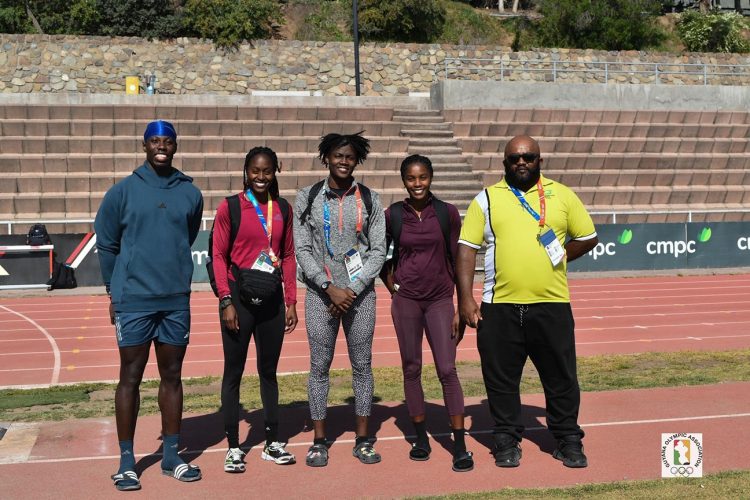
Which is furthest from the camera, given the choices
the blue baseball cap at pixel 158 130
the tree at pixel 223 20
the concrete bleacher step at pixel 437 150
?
the tree at pixel 223 20

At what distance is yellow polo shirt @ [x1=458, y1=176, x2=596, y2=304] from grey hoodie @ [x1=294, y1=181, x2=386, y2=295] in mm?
524

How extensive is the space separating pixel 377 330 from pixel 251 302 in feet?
26.3

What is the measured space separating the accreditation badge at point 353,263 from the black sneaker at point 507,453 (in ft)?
4.34

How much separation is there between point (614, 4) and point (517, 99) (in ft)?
40.2

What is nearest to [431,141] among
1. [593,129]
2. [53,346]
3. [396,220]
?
[593,129]

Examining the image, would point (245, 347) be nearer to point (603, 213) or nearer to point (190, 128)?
point (603, 213)

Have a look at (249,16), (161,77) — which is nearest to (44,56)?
(161,77)

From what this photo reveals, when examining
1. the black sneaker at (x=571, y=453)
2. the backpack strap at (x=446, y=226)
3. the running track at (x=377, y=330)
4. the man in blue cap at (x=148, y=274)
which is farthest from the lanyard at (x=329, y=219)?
the running track at (x=377, y=330)

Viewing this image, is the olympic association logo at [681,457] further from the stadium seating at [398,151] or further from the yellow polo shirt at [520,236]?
the stadium seating at [398,151]

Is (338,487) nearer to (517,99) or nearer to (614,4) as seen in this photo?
(517,99)

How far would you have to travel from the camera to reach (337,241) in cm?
660

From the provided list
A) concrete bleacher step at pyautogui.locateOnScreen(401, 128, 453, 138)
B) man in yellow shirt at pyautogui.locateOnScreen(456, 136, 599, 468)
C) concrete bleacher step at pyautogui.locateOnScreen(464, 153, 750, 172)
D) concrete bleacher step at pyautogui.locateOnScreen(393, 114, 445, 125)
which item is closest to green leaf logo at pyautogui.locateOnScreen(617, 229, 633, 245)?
concrete bleacher step at pyautogui.locateOnScreen(464, 153, 750, 172)

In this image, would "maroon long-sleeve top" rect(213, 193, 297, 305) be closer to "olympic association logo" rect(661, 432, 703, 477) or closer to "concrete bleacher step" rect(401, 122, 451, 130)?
"olympic association logo" rect(661, 432, 703, 477)

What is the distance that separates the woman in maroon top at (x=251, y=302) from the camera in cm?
659
